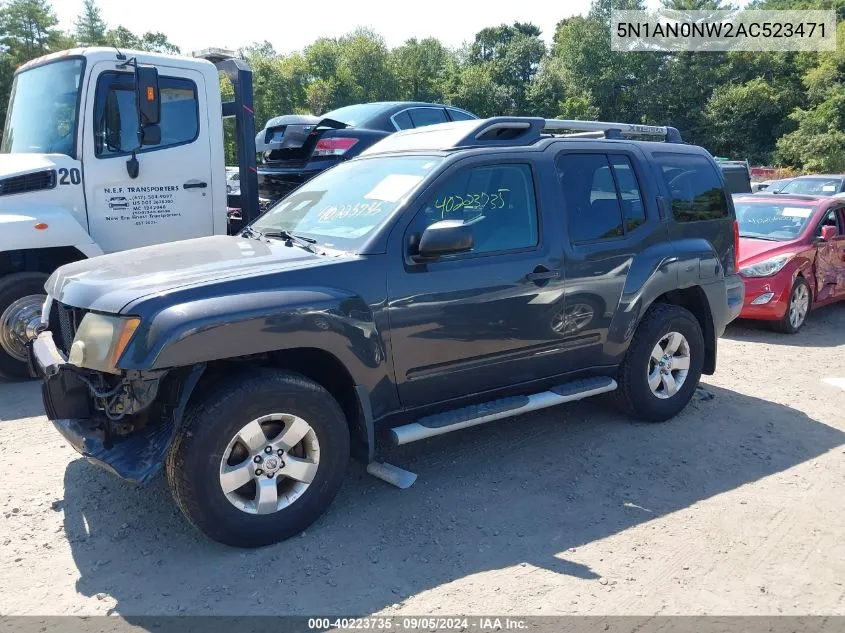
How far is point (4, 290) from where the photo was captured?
224 inches

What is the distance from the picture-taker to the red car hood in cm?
830

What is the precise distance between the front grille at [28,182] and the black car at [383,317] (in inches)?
90.6

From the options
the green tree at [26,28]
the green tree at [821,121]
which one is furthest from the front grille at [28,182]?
the green tree at [26,28]

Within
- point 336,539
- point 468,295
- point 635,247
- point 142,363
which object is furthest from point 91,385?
point 635,247

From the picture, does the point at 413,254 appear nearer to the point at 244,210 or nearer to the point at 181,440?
the point at 181,440

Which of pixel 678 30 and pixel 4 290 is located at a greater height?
pixel 678 30

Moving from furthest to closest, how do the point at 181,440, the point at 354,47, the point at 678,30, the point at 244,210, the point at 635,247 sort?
the point at 354,47
the point at 678,30
the point at 244,210
the point at 635,247
the point at 181,440

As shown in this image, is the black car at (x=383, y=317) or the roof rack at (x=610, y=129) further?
the roof rack at (x=610, y=129)

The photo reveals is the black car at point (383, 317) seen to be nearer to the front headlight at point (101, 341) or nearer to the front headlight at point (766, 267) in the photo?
the front headlight at point (101, 341)

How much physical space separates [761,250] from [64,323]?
25.0 feet

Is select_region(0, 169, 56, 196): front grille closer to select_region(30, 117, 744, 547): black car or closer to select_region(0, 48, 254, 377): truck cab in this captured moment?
select_region(0, 48, 254, 377): truck cab

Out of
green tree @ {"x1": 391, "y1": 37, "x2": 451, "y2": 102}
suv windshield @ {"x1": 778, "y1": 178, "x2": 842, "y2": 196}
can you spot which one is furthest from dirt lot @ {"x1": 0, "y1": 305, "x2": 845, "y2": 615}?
green tree @ {"x1": 391, "y1": 37, "x2": 451, "y2": 102}

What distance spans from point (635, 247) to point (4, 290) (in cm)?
492

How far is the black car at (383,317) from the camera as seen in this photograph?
10.5ft
